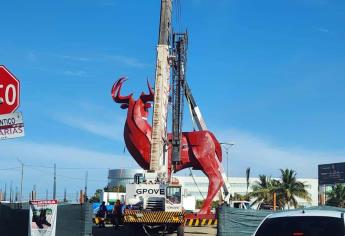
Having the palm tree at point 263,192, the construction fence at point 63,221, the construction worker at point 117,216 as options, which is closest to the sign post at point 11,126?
the construction fence at point 63,221

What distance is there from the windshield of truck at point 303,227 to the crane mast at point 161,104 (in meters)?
21.7

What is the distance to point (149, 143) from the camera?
141ft

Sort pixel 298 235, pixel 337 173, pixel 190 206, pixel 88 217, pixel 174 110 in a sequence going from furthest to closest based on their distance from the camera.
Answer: pixel 337 173 → pixel 190 206 → pixel 174 110 → pixel 88 217 → pixel 298 235

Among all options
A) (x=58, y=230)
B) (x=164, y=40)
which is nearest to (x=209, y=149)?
(x=164, y=40)

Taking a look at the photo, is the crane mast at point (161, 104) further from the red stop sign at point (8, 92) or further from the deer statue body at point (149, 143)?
the red stop sign at point (8, 92)

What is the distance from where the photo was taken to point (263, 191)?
285ft

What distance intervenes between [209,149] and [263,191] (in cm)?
4503

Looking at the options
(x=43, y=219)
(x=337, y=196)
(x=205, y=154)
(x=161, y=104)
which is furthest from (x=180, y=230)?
(x=337, y=196)

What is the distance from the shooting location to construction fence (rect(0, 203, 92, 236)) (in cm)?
1817

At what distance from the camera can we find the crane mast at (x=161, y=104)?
3228cm

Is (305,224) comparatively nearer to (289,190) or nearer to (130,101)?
(130,101)

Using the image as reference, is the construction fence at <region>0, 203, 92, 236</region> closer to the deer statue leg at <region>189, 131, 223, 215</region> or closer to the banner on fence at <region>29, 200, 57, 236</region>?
the banner on fence at <region>29, 200, 57, 236</region>

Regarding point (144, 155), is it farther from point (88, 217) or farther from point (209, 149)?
point (88, 217)

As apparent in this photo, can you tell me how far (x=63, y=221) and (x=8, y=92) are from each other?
1128cm
